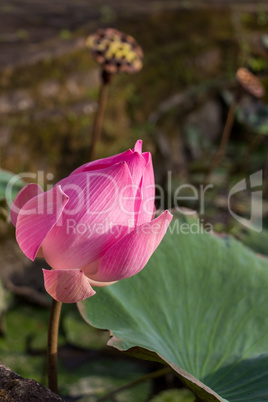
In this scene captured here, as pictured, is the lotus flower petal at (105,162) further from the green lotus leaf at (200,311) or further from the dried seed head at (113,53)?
the dried seed head at (113,53)

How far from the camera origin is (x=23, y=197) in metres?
0.56

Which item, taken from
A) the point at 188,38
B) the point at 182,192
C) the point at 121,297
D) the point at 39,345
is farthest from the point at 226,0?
the point at 121,297

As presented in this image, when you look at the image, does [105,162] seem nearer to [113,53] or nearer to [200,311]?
[200,311]

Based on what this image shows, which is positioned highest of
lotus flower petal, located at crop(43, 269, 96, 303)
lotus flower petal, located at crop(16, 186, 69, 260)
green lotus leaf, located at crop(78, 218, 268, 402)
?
lotus flower petal, located at crop(16, 186, 69, 260)

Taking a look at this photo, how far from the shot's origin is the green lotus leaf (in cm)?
68

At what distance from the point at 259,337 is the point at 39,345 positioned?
0.75m

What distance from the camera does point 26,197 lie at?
56 centimetres

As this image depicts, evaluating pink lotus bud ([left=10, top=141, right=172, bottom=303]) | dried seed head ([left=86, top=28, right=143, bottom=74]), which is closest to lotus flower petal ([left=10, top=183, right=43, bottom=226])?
pink lotus bud ([left=10, top=141, right=172, bottom=303])

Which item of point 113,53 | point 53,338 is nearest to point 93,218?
point 53,338

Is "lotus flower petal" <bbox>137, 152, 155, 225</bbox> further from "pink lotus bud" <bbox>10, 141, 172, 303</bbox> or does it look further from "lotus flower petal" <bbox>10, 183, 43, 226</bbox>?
"lotus flower petal" <bbox>10, 183, 43, 226</bbox>

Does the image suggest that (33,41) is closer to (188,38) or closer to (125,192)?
(188,38)

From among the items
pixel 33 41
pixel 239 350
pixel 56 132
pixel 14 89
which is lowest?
pixel 239 350

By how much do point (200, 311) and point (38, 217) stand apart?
349 mm

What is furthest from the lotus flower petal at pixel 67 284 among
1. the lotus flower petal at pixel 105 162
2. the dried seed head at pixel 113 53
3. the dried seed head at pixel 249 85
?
the dried seed head at pixel 249 85
